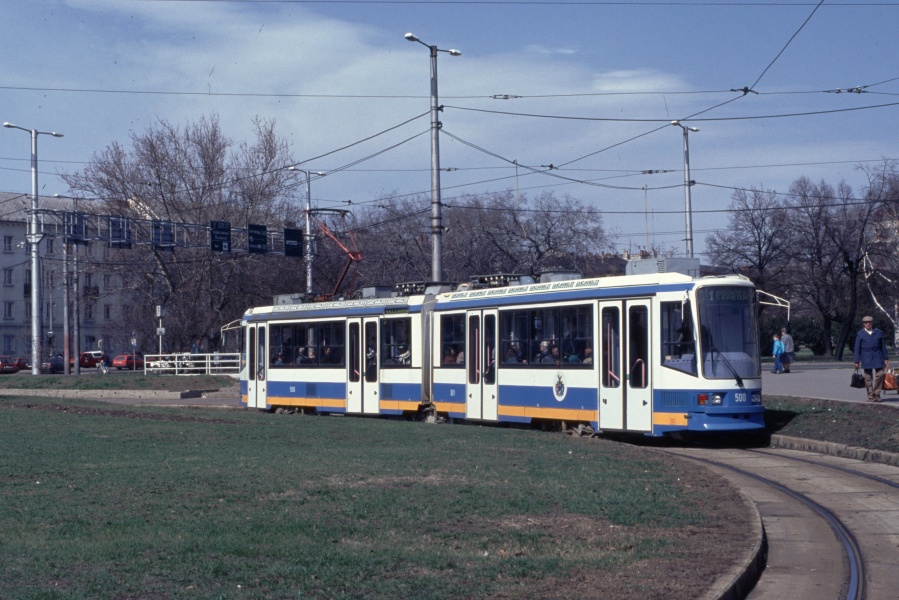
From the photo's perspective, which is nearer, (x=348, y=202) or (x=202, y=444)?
(x=202, y=444)

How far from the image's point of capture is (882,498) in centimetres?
1292

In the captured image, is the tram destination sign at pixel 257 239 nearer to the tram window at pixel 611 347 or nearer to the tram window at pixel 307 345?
the tram window at pixel 307 345

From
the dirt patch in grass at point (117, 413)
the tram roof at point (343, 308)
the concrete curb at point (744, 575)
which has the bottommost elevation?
the concrete curb at point (744, 575)

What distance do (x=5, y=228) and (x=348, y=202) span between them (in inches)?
2152

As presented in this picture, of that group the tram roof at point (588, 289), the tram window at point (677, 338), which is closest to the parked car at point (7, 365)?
the tram roof at point (588, 289)

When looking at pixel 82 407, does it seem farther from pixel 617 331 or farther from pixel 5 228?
pixel 5 228

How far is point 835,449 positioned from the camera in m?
17.8

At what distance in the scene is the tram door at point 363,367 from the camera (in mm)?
26250

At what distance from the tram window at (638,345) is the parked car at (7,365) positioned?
6706 centimetres

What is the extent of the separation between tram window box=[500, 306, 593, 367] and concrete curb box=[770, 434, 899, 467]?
370 centimetres

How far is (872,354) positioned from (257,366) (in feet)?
53.9

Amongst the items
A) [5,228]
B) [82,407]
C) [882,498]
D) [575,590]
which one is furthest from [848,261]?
[5,228]

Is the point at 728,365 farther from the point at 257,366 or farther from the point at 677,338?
the point at 257,366

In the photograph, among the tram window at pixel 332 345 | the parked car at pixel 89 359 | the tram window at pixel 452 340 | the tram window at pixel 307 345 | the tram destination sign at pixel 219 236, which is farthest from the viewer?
the parked car at pixel 89 359
